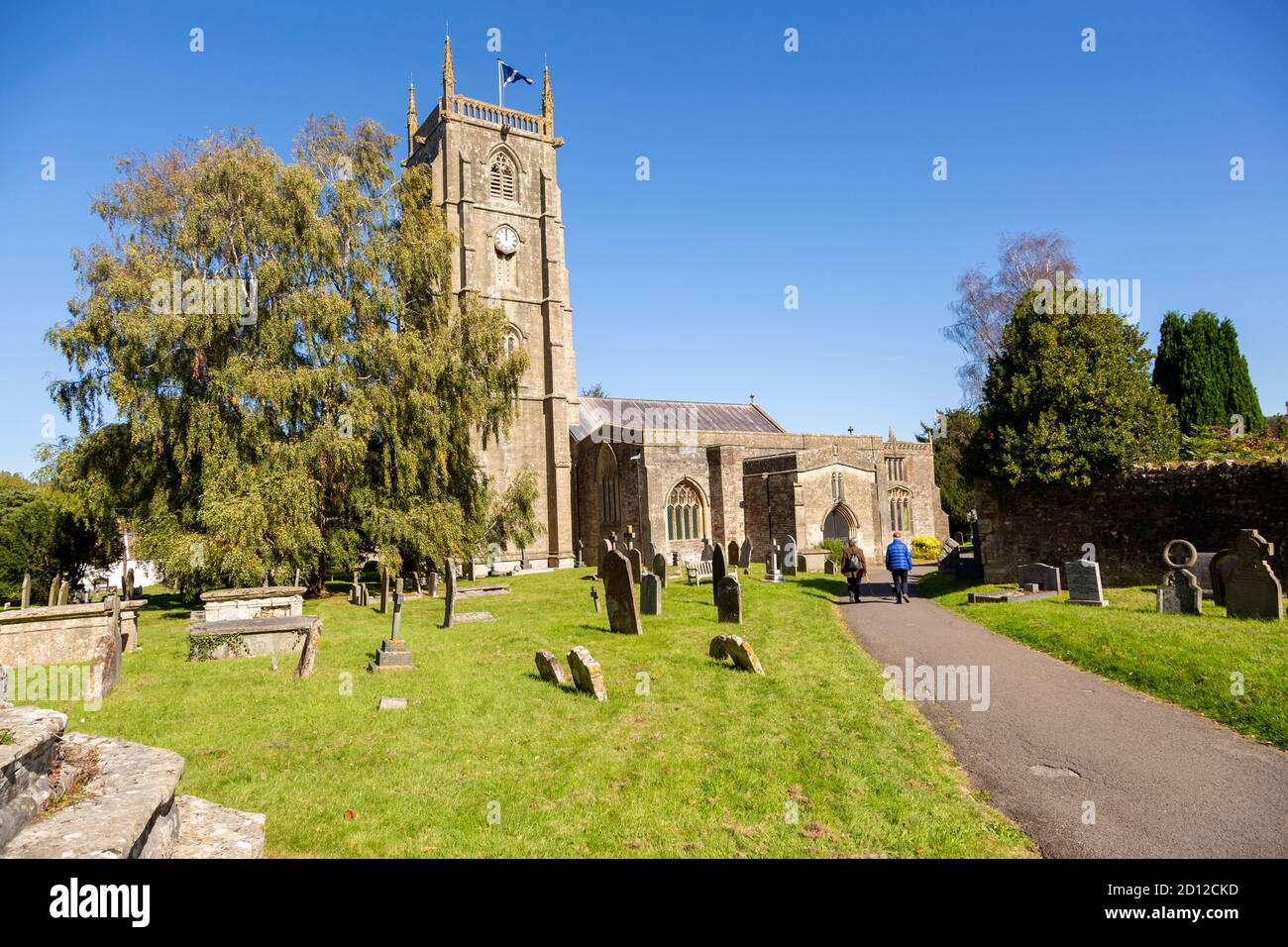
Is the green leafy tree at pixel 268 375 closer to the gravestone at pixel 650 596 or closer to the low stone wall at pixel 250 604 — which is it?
the low stone wall at pixel 250 604

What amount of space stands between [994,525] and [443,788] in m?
15.4

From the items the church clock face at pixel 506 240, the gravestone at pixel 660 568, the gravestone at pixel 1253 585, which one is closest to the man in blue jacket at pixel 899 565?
the gravestone at pixel 660 568

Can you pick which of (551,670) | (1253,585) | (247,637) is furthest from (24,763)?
(1253,585)

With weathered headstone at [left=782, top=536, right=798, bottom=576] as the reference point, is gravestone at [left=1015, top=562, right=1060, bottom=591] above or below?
above

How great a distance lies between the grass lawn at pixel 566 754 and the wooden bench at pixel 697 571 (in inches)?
341

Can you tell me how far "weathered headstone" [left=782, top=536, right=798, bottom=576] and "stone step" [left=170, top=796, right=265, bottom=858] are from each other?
20.2m

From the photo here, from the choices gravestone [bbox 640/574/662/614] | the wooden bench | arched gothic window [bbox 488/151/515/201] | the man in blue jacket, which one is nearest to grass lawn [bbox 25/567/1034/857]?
gravestone [bbox 640/574/662/614]

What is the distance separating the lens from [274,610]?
13.8 m

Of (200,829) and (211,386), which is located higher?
(211,386)

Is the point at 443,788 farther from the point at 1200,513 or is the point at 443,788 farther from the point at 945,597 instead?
the point at 1200,513

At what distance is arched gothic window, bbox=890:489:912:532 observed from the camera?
3378 centimetres

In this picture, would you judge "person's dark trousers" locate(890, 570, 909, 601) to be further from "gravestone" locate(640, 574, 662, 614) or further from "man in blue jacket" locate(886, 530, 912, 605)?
"gravestone" locate(640, 574, 662, 614)
